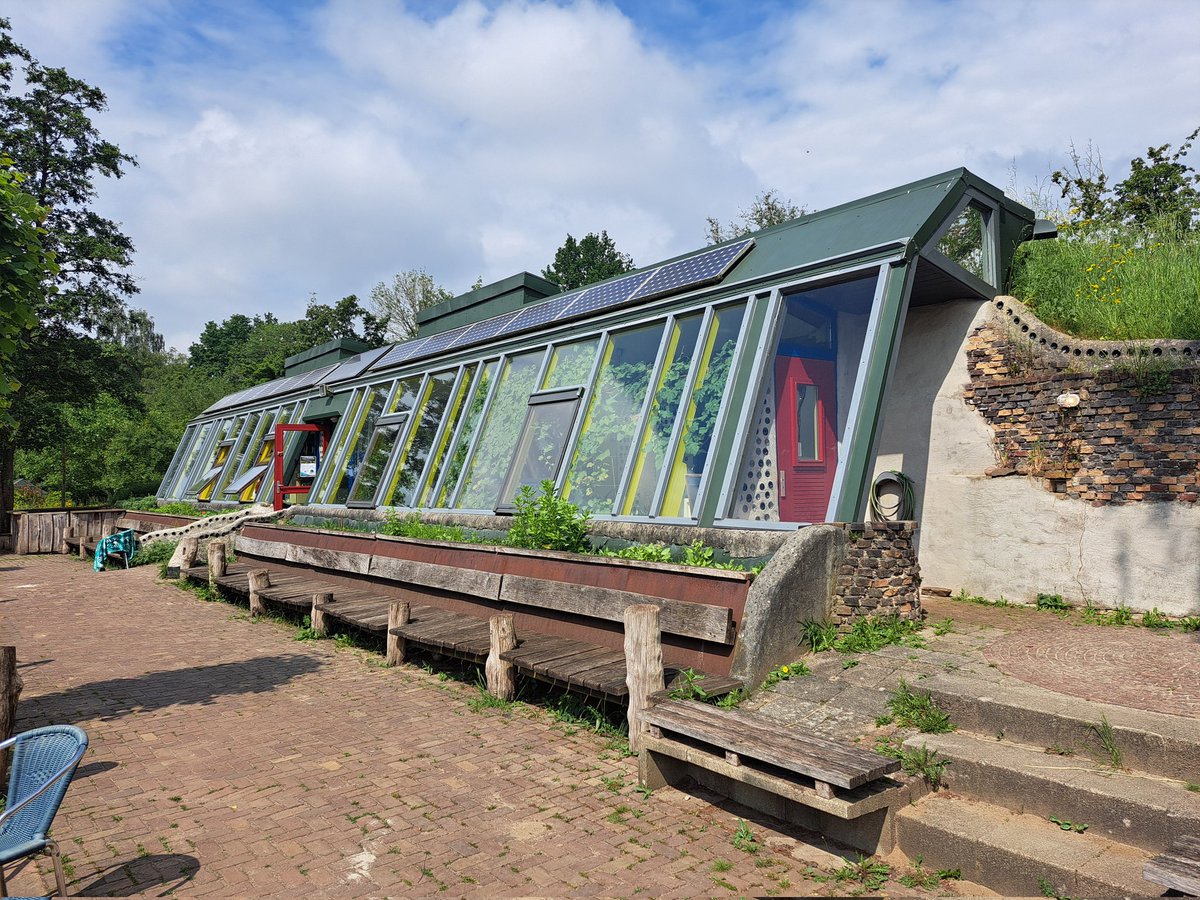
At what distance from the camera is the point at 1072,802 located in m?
3.49

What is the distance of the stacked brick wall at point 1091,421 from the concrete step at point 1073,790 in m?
3.93

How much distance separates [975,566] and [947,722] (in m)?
4.04

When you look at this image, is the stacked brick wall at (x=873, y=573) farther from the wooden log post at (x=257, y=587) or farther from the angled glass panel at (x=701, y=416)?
the wooden log post at (x=257, y=587)

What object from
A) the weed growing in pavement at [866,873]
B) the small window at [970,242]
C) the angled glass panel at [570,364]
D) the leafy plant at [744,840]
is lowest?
the leafy plant at [744,840]

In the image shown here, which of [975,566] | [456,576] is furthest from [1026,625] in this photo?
[456,576]

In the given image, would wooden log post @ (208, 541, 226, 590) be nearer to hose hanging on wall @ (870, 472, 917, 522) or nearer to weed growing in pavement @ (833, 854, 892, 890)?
hose hanging on wall @ (870, 472, 917, 522)

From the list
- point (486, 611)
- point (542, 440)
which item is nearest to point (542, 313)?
point (542, 440)

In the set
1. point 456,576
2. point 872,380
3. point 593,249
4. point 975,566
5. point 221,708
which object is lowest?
point 221,708

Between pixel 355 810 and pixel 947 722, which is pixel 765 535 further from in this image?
pixel 355 810

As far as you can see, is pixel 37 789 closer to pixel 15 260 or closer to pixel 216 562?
pixel 15 260

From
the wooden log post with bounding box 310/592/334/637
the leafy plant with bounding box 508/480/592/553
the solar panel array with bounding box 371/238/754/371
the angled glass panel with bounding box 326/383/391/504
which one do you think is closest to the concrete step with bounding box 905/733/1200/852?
the leafy plant with bounding box 508/480/592/553

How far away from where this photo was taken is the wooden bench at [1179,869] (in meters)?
2.59

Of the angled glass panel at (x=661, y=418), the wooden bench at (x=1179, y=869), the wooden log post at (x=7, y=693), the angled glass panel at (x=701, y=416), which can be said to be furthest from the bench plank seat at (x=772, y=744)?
the wooden log post at (x=7, y=693)

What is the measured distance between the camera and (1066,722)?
3.97 meters
